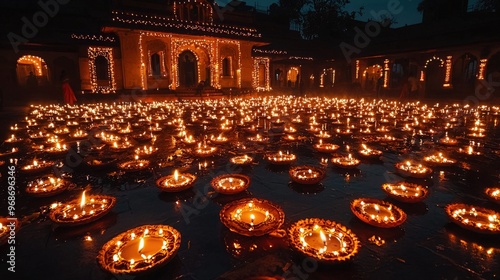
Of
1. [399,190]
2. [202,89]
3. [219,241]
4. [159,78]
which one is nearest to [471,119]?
[399,190]

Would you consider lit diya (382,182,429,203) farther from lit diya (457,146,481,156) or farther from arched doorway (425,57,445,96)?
arched doorway (425,57,445,96)

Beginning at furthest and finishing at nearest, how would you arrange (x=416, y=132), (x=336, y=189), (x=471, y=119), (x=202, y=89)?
1. (x=202, y=89)
2. (x=471, y=119)
3. (x=416, y=132)
4. (x=336, y=189)

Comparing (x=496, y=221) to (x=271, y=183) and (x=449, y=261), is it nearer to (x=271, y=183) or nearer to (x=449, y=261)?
(x=449, y=261)

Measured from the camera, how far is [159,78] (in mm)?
22391

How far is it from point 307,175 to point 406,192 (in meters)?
1.47

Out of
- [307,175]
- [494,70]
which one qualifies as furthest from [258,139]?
[494,70]

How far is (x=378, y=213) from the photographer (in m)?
3.20

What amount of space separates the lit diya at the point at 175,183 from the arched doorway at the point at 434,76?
2577 cm

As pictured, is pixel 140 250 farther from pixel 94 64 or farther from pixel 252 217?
pixel 94 64

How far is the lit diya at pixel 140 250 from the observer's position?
224cm

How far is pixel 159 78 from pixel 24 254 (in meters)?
21.4

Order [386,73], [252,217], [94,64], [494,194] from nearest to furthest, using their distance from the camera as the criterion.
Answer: [252,217]
[494,194]
[94,64]
[386,73]

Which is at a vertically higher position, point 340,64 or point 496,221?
point 340,64

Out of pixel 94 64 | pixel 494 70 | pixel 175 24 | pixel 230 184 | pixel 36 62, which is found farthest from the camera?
pixel 36 62
